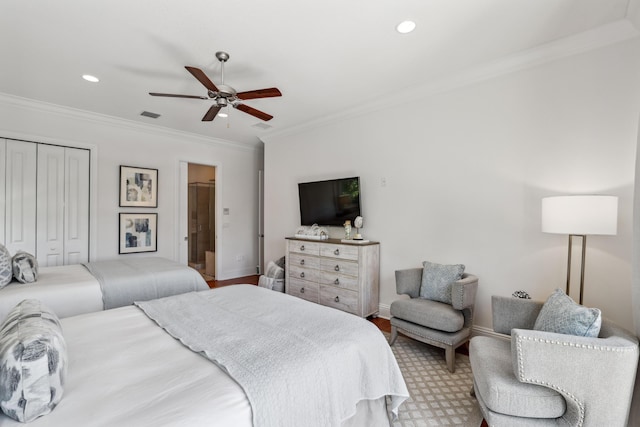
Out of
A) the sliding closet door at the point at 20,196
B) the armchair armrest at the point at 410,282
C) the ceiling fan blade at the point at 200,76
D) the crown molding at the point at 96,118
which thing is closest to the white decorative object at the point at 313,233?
the armchair armrest at the point at 410,282

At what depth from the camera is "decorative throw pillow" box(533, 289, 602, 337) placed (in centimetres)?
155

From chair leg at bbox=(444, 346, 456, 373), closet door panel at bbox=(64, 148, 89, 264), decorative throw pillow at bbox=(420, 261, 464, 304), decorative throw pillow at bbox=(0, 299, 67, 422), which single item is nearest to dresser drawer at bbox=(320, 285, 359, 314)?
decorative throw pillow at bbox=(420, 261, 464, 304)

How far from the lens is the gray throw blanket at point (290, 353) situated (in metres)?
1.13

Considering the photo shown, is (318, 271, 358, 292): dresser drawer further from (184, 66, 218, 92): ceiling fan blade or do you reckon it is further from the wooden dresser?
(184, 66, 218, 92): ceiling fan blade

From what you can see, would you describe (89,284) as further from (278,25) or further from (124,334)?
(278,25)

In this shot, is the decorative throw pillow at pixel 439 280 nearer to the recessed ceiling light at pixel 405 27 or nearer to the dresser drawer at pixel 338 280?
the dresser drawer at pixel 338 280

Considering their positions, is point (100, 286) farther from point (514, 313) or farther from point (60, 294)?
point (514, 313)

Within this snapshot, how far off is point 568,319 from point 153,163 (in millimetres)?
5483

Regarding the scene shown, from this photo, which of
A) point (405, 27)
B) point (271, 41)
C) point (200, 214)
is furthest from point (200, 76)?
point (200, 214)

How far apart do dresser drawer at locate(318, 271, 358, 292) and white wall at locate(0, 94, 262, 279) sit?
2653 millimetres

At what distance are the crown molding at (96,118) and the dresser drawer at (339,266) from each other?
337cm

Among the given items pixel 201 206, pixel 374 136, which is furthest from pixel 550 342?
pixel 201 206

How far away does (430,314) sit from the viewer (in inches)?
Result: 102

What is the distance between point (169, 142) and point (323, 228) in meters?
3.12
